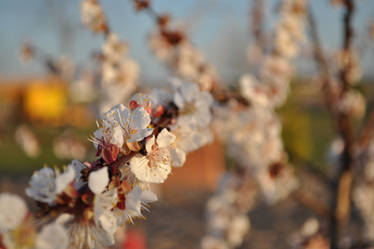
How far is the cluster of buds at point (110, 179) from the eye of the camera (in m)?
0.59

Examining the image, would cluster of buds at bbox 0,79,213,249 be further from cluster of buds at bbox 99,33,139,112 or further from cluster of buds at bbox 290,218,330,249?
cluster of buds at bbox 290,218,330,249

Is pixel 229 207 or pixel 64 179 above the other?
pixel 229 207

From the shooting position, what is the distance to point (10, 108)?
62.3ft

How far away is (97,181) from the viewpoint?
0.59 meters

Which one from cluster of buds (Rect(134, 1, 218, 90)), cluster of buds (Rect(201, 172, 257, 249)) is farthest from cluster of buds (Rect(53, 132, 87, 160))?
cluster of buds (Rect(201, 172, 257, 249))

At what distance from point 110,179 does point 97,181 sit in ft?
0.21

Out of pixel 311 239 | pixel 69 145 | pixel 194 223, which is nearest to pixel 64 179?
pixel 311 239

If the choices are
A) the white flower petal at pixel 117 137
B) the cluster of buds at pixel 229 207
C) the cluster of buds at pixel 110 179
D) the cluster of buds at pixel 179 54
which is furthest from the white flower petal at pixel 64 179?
the cluster of buds at pixel 229 207

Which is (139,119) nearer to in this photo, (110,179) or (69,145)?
(110,179)

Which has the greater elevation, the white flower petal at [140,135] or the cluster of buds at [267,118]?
the cluster of buds at [267,118]

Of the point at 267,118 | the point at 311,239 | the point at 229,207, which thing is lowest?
the point at 311,239

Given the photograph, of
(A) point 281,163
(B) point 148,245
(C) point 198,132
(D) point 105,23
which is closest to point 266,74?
(A) point 281,163

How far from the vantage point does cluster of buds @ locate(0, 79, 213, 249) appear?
1.95 ft

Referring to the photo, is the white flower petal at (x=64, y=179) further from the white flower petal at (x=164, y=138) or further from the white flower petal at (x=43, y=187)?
the white flower petal at (x=164, y=138)
